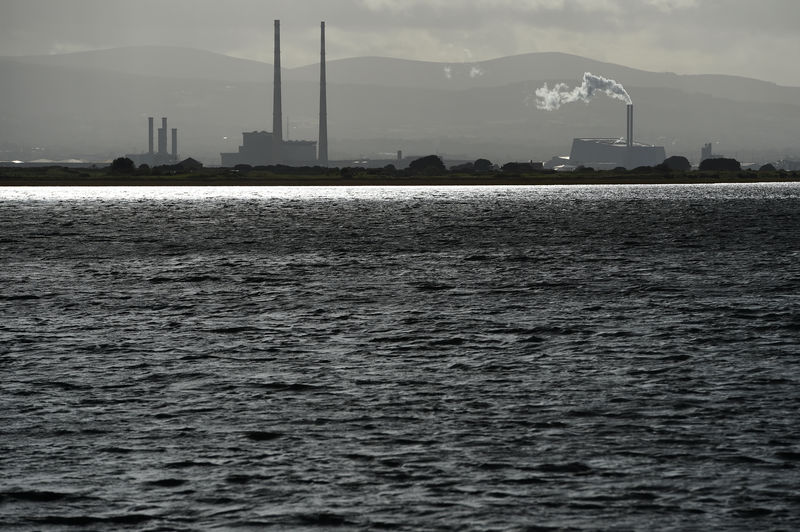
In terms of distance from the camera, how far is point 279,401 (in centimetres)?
2833

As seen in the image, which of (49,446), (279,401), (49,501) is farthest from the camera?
(279,401)

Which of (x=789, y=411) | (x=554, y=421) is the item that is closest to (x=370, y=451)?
(x=554, y=421)

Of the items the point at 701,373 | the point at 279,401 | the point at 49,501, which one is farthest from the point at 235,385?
the point at 701,373

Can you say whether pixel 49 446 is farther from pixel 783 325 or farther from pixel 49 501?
pixel 783 325

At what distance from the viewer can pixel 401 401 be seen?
28.2m

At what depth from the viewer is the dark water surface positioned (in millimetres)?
19703

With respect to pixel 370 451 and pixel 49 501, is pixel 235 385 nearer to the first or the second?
pixel 370 451

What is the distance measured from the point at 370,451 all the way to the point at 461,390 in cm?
686

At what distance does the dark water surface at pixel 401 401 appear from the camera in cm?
1970

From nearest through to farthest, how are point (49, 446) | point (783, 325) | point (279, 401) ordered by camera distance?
point (49, 446), point (279, 401), point (783, 325)

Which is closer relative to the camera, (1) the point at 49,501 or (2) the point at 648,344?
(1) the point at 49,501

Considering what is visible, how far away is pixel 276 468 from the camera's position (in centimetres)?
2186

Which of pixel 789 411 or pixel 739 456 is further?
A: pixel 789 411

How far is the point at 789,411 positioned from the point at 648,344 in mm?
10855
